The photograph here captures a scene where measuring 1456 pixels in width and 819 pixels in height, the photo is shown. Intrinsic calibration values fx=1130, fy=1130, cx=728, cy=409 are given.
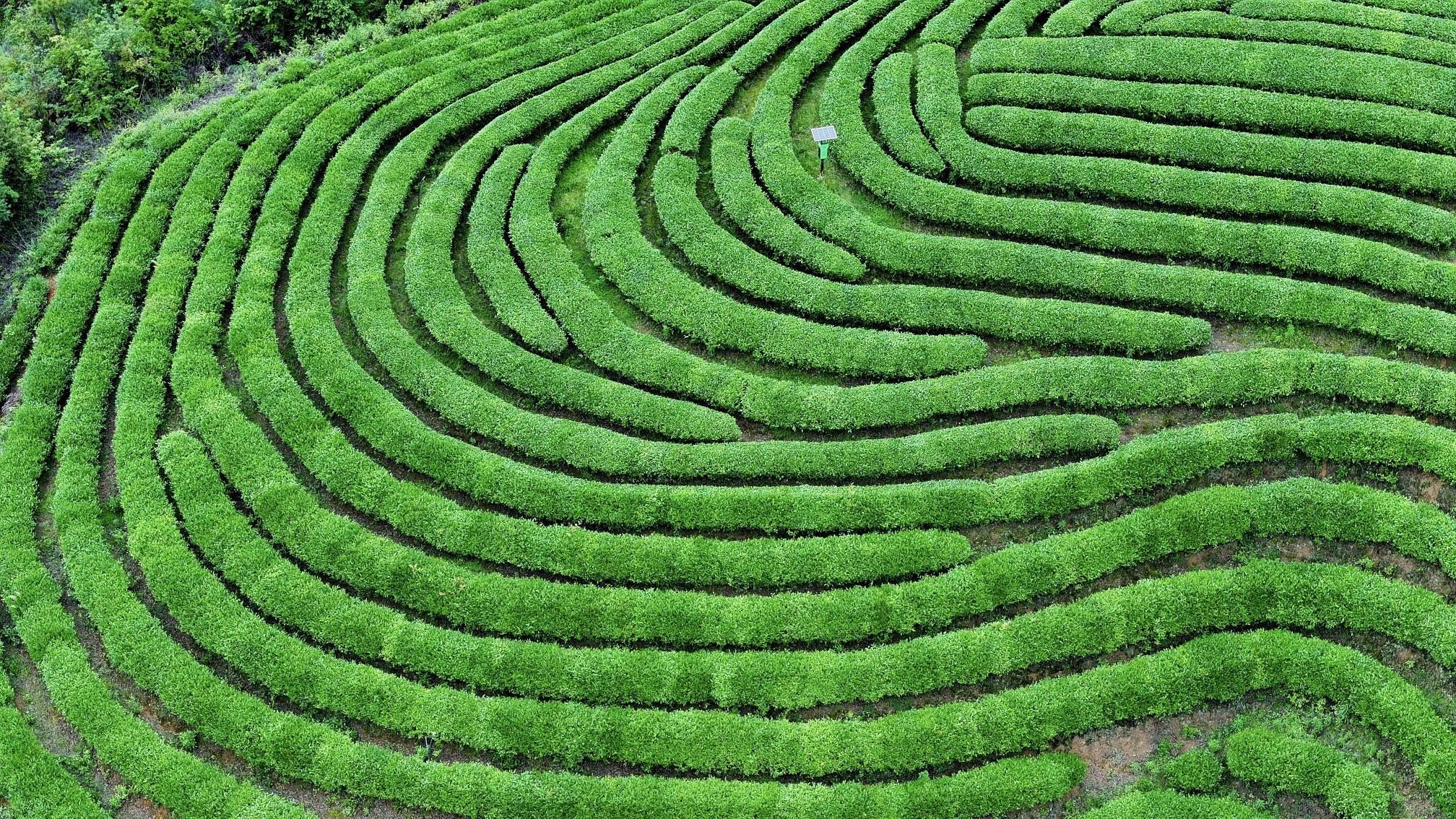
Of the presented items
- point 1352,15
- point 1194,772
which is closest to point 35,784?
point 1194,772

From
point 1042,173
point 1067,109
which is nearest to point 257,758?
point 1042,173

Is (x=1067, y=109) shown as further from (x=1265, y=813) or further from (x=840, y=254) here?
(x=1265, y=813)

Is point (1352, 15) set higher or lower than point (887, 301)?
higher

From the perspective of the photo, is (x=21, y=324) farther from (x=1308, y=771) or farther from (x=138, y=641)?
(x=1308, y=771)

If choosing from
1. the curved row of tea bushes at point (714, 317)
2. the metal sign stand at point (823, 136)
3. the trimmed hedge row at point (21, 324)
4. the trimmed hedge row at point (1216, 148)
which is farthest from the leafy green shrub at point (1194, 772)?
the trimmed hedge row at point (21, 324)

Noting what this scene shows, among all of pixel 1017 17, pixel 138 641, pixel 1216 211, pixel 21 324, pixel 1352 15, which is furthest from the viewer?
pixel 1017 17

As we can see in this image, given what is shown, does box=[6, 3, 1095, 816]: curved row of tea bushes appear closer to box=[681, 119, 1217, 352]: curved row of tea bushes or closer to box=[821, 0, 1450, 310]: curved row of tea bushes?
box=[681, 119, 1217, 352]: curved row of tea bushes
